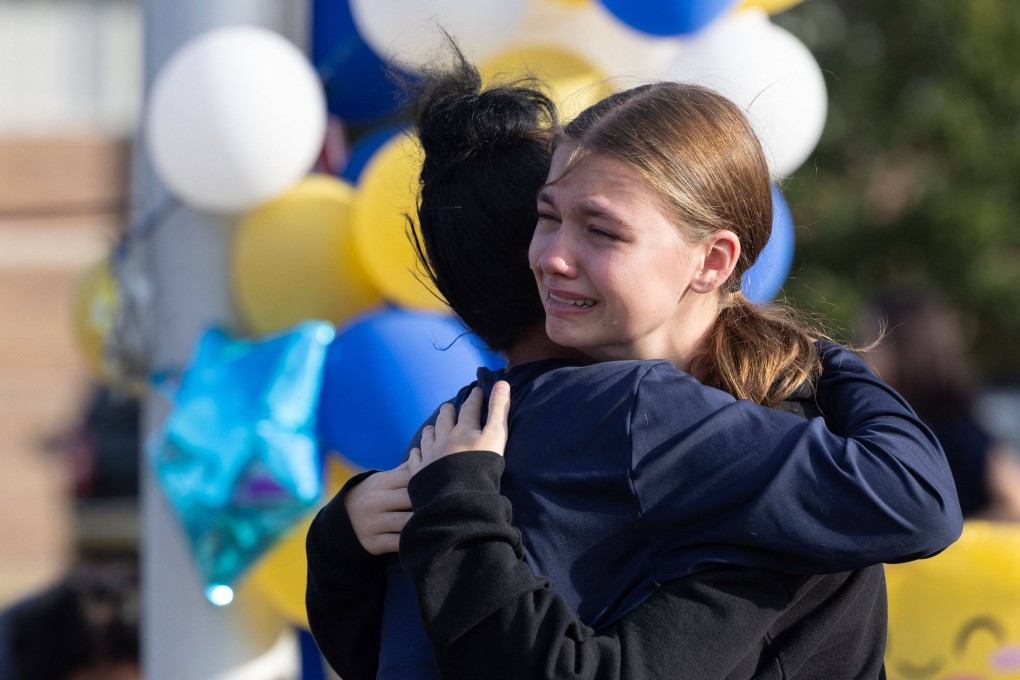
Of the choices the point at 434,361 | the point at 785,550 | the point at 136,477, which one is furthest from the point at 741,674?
the point at 136,477

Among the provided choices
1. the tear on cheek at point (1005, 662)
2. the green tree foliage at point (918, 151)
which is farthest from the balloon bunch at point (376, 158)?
the green tree foliage at point (918, 151)

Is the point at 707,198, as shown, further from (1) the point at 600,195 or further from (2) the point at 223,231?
(2) the point at 223,231

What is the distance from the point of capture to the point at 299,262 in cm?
256

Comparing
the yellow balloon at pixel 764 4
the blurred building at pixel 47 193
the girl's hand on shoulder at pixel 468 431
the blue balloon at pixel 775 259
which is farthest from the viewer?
the blurred building at pixel 47 193

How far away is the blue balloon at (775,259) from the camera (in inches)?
86.0

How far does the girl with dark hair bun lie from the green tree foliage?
7.60 m

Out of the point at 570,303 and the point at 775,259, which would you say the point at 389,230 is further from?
the point at 570,303

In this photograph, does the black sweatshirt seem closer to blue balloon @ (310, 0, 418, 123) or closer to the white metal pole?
the white metal pole

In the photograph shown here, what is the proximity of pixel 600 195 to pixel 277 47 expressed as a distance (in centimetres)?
152

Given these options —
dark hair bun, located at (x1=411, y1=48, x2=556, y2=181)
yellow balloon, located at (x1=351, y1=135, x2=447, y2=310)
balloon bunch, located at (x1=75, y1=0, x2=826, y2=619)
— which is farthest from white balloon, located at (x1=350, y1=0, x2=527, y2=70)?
dark hair bun, located at (x1=411, y1=48, x2=556, y2=181)

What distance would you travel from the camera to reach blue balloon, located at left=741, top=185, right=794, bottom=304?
7.17ft

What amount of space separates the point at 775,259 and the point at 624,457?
1.36 meters

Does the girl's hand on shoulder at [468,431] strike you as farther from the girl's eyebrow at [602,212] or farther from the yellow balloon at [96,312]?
the yellow balloon at [96,312]

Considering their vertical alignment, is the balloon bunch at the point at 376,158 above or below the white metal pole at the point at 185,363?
above
